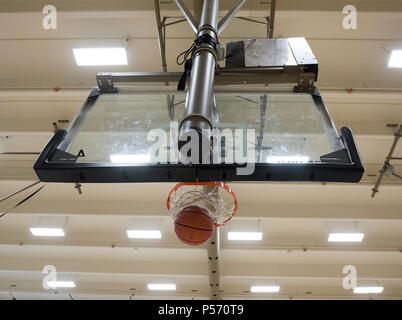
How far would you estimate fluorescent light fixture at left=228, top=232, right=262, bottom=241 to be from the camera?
620cm

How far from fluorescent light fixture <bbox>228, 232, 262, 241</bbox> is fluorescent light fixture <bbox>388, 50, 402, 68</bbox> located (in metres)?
3.93

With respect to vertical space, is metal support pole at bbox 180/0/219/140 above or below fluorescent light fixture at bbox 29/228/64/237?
below

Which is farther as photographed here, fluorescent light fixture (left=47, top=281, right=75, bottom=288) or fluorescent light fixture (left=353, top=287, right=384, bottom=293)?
fluorescent light fixture (left=47, top=281, right=75, bottom=288)

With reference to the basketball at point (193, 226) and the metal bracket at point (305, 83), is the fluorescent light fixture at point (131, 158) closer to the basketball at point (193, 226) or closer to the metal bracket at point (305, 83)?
the basketball at point (193, 226)

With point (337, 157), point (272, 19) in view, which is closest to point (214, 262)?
point (272, 19)

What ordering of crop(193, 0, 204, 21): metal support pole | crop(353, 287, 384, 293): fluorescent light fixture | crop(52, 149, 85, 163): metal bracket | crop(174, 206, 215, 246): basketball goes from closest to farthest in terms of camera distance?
crop(52, 149, 85, 163): metal bracket, crop(174, 206, 215, 246): basketball, crop(193, 0, 204, 21): metal support pole, crop(353, 287, 384, 293): fluorescent light fixture

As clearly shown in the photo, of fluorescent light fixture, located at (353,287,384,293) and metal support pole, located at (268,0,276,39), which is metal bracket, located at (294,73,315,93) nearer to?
metal support pole, located at (268,0,276,39)

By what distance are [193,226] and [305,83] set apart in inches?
56.0

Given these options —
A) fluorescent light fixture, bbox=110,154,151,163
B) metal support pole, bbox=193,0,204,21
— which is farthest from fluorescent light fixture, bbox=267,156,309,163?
metal support pole, bbox=193,0,204,21

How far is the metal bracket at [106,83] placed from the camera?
2346mm

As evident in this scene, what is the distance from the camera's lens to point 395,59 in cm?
415

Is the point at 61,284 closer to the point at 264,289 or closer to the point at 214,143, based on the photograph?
the point at 264,289

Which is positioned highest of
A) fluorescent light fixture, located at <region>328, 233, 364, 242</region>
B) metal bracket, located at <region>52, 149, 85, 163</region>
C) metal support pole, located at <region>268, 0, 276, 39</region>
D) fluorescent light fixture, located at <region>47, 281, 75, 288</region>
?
metal support pole, located at <region>268, 0, 276, 39</region>

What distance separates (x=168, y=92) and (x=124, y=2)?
7.64ft
